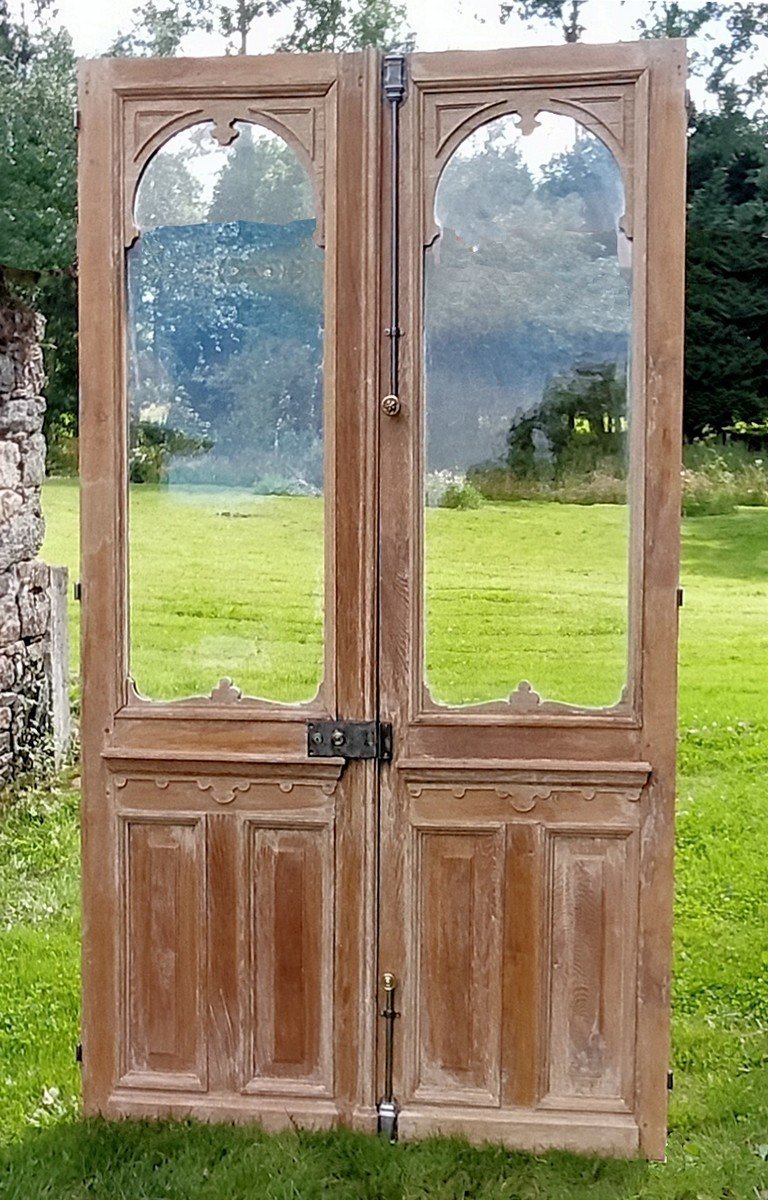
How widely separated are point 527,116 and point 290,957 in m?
2.00

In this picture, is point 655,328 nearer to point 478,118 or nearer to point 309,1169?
point 478,118

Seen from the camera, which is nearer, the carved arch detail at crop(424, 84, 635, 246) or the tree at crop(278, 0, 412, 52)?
the carved arch detail at crop(424, 84, 635, 246)

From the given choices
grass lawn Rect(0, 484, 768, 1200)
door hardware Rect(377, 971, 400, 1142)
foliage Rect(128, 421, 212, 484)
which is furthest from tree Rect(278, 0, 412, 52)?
door hardware Rect(377, 971, 400, 1142)

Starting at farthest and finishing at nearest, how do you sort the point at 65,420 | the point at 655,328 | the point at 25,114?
the point at 65,420 → the point at 25,114 → the point at 655,328

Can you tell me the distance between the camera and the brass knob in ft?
10.1

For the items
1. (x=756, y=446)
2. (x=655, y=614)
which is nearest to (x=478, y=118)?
(x=655, y=614)

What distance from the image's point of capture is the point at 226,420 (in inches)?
125

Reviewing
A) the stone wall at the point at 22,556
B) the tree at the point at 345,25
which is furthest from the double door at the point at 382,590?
the tree at the point at 345,25

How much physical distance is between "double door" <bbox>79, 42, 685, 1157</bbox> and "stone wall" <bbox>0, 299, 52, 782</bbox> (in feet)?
9.09

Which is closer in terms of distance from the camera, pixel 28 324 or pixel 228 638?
pixel 228 638

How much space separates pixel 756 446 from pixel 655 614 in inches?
161

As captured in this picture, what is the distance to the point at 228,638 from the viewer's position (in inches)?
126

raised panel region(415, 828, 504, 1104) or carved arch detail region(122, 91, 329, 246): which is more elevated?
carved arch detail region(122, 91, 329, 246)

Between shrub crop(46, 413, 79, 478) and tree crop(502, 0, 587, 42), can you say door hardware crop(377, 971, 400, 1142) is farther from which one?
tree crop(502, 0, 587, 42)
